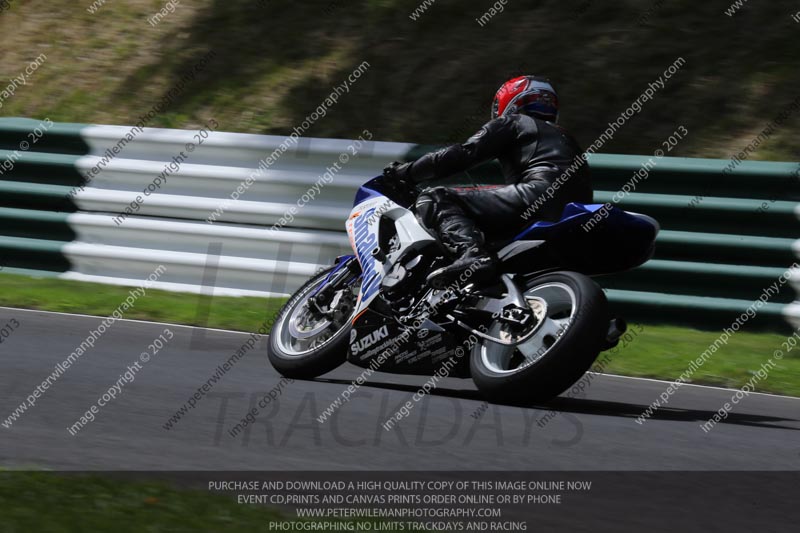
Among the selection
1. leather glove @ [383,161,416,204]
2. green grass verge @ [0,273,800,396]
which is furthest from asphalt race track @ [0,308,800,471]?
leather glove @ [383,161,416,204]

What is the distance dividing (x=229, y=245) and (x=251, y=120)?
239cm

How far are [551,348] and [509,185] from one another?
1.13 metres

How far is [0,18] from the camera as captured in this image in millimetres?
15305

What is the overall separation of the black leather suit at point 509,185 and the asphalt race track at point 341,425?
3.01ft

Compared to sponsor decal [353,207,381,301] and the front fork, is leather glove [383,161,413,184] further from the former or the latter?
the front fork

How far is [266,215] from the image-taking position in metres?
10.4

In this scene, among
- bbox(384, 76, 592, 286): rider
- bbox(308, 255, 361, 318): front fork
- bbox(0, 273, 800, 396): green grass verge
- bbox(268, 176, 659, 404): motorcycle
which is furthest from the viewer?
bbox(0, 273, 800, 396): green grass verge

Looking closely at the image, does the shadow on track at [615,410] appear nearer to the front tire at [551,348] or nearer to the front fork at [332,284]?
the front tire at [551,348]

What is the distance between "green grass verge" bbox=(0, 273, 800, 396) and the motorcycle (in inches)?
62.2

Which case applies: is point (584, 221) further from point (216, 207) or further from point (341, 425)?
point (216, 207)
